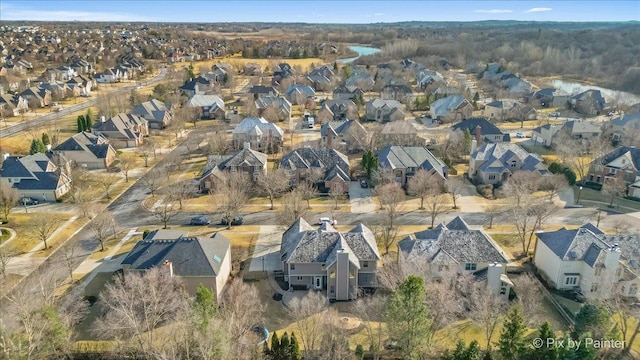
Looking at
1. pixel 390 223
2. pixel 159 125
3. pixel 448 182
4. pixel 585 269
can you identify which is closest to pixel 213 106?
pixel 159 125

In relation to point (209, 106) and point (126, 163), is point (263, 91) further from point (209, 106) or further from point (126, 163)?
point (126, 163)

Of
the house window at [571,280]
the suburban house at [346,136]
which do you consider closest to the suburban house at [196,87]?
the suburban house at [346,136]

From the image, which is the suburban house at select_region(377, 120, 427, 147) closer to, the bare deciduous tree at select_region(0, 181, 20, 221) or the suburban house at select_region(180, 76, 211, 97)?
the bare deciduous tree at select_region(0, 181, 20, 221)

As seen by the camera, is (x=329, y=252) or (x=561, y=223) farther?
(x=561, y=223)

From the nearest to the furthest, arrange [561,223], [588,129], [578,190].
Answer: [561,223]
[578,190]
[588,129]

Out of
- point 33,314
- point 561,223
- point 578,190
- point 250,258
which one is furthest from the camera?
point 578,190

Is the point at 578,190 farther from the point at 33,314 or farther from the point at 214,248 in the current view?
the point at 33,314

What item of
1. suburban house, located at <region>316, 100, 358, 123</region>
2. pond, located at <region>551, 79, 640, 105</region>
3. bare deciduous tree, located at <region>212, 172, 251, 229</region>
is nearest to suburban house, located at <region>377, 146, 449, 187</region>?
bare deciduous tree, located at <region>212, 172, 251, 229</region>

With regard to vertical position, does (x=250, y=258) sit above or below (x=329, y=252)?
below
